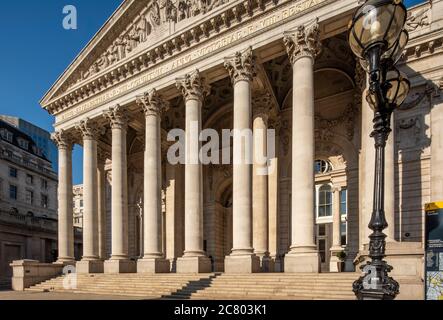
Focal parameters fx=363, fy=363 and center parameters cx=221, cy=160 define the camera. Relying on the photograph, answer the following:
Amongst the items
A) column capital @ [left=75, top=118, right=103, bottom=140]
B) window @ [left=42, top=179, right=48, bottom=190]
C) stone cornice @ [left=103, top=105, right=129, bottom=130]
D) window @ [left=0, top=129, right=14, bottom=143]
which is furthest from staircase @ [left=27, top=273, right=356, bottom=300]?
window @ [left=42, top=179, right=48, bottom=190]

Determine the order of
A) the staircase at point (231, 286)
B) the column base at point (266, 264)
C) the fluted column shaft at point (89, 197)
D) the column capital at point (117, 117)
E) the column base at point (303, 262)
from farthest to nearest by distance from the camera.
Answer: the fluted column shaft at point (89, 197) < the column capital at point (117, 117) < the column base at point (266, 264) < the column base at point (303, 262) < the staircase at point (231, 286)

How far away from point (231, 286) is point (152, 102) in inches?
604

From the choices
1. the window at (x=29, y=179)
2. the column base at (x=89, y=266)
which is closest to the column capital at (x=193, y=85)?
the column base at (x=89, y=266)

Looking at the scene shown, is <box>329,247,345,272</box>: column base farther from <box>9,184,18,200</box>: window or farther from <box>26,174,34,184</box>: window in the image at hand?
<box>26,174,34,184</box>: window

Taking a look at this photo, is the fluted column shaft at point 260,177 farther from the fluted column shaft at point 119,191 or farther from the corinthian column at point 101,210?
the corinthian column at point 101,210

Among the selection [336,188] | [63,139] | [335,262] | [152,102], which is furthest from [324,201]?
[63,139]

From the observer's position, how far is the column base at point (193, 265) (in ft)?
75.7

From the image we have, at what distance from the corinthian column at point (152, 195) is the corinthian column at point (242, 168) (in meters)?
6.89

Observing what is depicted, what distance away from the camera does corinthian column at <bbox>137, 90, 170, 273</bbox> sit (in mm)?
26078

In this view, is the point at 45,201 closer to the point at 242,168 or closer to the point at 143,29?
the point at 143,29

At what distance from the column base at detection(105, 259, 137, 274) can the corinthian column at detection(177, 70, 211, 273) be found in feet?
21.7

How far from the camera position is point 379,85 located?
7.13 metres
